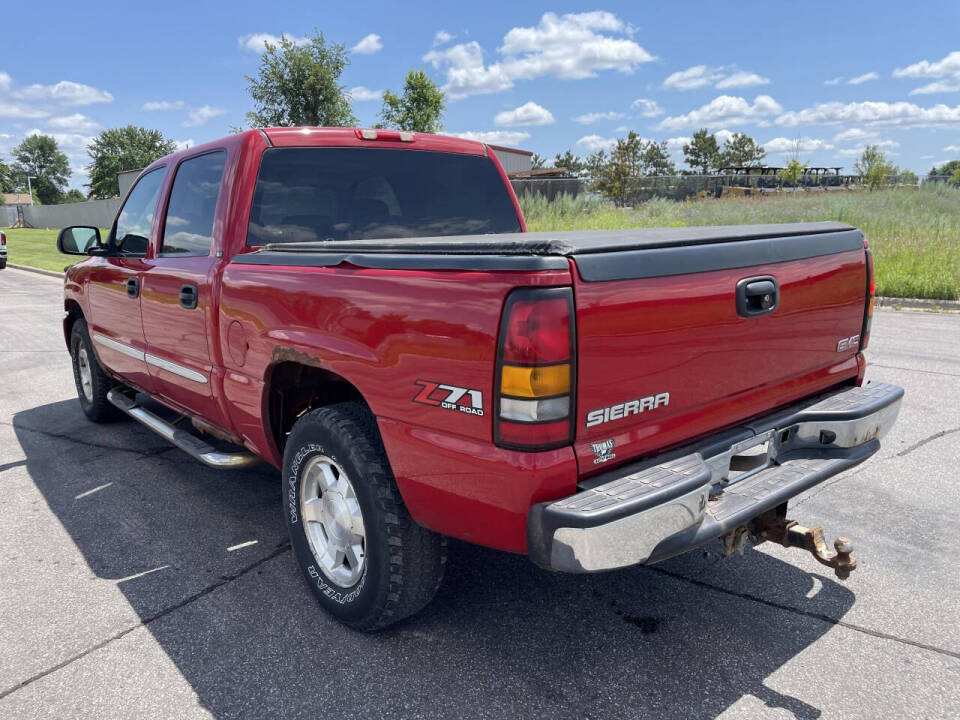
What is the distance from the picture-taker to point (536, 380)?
6.61ft

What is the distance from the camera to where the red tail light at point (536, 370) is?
200 cm

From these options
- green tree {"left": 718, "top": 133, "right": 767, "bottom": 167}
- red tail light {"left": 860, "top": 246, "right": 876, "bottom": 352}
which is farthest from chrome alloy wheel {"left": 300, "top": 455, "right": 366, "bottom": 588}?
green tree {"left": 718, "top": 133, "right": 767, "bottom": 167}

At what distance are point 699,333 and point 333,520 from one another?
61.9 inches

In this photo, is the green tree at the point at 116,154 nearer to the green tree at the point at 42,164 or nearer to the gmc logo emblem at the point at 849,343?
the green tree at the point at 42,164

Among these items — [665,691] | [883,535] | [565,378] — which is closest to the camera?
[565,378]

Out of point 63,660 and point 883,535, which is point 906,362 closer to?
point 883,535

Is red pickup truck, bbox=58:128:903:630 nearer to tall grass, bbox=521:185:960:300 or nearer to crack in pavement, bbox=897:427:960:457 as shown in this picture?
crack in pavement, bbox=897:427:960:457

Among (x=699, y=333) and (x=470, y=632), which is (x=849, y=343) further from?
(x=470, y=632)

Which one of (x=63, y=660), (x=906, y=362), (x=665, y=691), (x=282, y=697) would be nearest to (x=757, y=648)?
(x=665, y=691)

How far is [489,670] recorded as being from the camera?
257cm

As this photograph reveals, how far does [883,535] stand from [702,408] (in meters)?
1.75

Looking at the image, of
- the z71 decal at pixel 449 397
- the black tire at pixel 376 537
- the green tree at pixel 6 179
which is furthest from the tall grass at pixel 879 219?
the green tree at pixel 6 179

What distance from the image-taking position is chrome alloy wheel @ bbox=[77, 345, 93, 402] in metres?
5.73

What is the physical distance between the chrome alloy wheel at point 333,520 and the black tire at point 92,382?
323 centimetres
